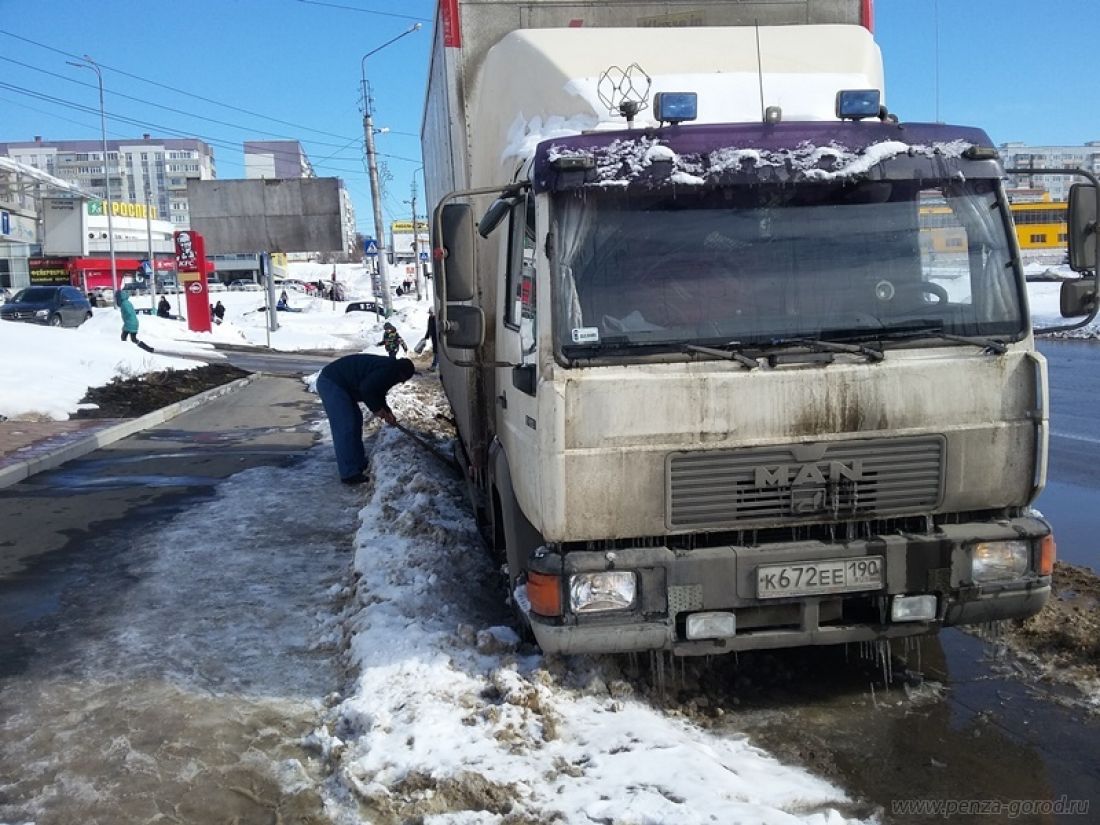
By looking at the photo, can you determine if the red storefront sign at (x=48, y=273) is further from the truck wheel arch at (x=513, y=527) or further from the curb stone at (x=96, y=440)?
the truck wheel arch at (x=513, y=527)

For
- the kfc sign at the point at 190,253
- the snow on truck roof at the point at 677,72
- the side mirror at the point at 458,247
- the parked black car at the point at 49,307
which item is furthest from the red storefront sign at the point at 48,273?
the side mirror at the point at 458,247

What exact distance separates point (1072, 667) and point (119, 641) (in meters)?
4.88

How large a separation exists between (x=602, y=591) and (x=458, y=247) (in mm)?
1596

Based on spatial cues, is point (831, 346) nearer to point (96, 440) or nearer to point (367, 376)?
point (367, 376)

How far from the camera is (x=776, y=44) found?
482 cm

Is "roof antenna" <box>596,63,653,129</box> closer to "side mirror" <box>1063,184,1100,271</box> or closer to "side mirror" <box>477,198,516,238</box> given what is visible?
"side mirror" <box>477,198,516,238</box>

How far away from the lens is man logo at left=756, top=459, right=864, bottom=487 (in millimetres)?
3717

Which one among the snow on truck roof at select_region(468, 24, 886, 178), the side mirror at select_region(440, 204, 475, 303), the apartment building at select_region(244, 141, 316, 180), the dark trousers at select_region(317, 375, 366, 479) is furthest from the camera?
the apartment building at select_region(244, 141, 316, 180)

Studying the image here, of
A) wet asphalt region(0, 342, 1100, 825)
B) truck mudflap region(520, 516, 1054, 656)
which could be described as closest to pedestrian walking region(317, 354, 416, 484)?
wet asphalt region(0, 342, 1100, 825)

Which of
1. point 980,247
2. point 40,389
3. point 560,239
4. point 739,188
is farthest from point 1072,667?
point 40,389

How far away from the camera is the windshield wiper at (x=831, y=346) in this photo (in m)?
3.75

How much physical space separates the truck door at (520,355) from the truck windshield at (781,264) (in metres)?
0.30

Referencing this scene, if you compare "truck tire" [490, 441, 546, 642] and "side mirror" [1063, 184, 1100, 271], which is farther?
"truck tire" [490, 441, 546, 642]

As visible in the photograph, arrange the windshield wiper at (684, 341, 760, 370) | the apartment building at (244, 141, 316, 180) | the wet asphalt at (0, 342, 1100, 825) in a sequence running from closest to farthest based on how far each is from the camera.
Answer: the wet asphalt at (0, 342, 1100, 825) < the windshield wiper at (684, 341, 760, 370) < the apartment building at (244, 141, 316, 180)
